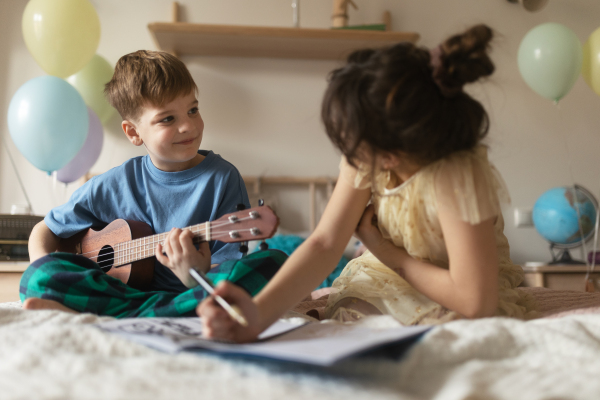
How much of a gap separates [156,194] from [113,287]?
297mm

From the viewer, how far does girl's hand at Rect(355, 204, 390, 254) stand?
823mm

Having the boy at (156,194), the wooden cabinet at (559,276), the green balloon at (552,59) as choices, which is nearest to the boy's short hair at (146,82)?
the boy at (156,194)

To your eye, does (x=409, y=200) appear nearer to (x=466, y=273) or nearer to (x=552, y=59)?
(x=466, y=273)

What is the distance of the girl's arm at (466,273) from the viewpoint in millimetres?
695

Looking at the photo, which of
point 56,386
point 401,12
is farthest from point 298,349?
point 401,12

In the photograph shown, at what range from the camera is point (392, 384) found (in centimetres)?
44

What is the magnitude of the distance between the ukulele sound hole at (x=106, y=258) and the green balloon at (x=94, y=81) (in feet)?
3.94

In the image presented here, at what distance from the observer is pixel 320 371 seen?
17.7 inches

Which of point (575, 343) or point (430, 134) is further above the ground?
point (430, 134)

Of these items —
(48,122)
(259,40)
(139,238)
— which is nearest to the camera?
(139,238)

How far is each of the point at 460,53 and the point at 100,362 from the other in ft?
1.79

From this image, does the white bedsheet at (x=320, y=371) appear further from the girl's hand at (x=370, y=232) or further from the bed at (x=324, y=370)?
the girl's hand at (x=370, y=232)

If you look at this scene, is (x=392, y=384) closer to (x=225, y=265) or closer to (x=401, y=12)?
(x=225, y=265)

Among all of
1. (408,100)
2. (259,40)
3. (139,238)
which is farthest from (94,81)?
(408,100)
